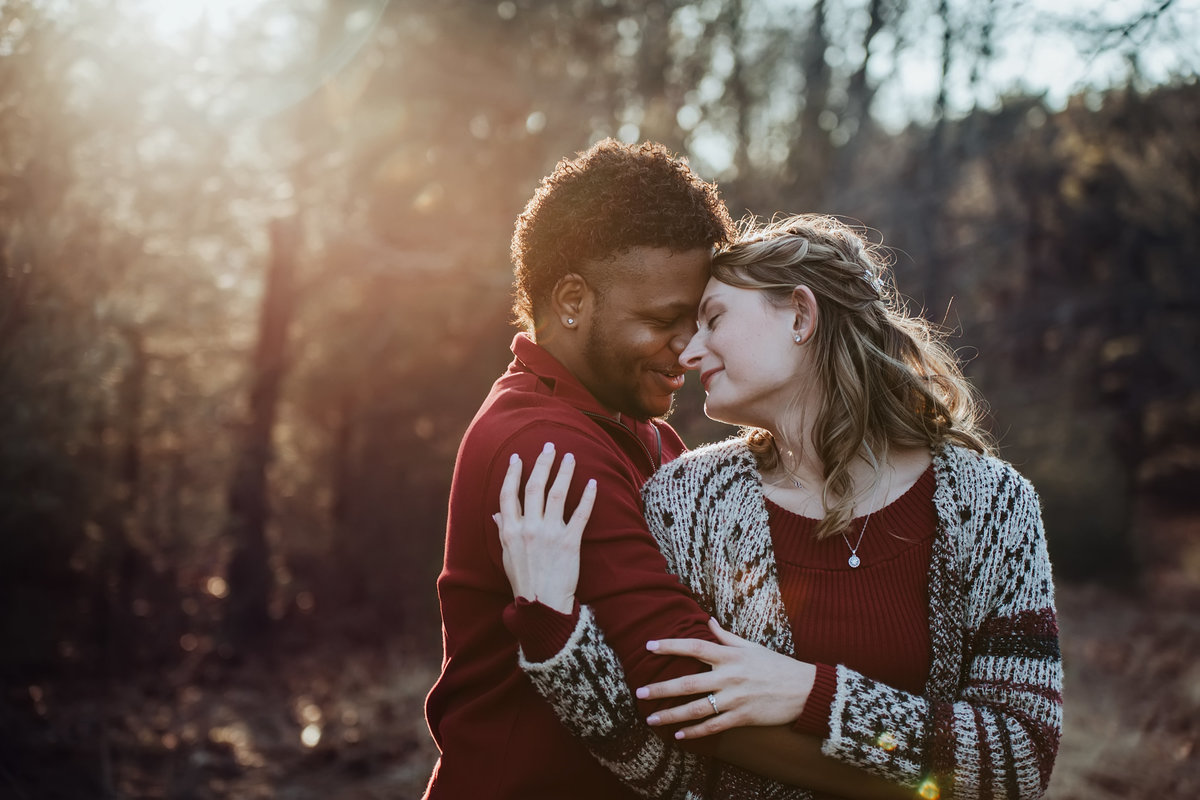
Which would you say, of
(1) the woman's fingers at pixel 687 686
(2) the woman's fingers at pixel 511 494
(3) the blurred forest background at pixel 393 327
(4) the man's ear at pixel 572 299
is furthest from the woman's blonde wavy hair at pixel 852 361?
(3) the blurred forest background at pixel 393 327

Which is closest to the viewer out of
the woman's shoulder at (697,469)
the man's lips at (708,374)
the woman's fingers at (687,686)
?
the woman's fingers at (687,686)

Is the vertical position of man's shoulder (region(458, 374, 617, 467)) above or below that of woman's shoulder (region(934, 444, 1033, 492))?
above

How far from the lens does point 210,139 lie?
9.97m

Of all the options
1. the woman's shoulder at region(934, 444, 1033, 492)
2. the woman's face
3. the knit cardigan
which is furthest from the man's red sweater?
the woman's shoulder at region(934, 444, 1033, 492)

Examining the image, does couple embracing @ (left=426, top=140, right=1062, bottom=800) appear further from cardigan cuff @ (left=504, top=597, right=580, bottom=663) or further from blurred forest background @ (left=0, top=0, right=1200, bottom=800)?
blurred forest background @ (left=0, top=0, right=1200, bottom=800)

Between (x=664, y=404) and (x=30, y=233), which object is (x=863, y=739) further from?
(x=30, y=233)

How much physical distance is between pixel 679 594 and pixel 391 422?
11.7 metres

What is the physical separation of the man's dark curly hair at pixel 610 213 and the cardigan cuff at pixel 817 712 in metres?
1.20

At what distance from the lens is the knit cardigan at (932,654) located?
80.0 inches

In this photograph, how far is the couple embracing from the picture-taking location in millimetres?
2053

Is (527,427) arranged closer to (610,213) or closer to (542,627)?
(542,627)

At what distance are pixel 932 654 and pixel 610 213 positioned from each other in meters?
1.36

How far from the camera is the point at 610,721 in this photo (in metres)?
2.04

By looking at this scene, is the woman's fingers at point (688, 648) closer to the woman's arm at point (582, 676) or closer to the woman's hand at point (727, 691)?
the woman's hand at point (727, 691)
